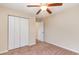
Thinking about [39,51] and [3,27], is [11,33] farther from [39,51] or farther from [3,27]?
[39,51]

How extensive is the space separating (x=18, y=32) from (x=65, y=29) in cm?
212

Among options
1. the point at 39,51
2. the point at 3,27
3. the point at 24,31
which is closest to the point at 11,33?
the point at 3,27

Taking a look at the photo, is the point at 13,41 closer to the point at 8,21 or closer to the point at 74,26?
the point at 8,21

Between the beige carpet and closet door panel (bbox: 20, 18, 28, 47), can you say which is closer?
the beige carpet

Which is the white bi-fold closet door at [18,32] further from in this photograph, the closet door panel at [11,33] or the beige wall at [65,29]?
the beige wall at [65,29]

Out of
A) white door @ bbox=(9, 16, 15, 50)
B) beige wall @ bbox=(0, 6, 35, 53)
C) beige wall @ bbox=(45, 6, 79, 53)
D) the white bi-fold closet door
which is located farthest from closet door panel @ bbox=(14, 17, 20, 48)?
beige wall @ bbox=(45, 6, 79, 53)

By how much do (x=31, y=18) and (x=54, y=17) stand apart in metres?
1.24

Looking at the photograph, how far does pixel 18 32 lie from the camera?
143 inches

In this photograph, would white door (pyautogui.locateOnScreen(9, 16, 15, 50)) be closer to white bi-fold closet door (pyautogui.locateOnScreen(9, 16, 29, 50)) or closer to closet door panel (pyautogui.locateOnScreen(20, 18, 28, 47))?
white bi-fold closet door (pyautogui.locateOnScreen(9, 16, 29, 50))

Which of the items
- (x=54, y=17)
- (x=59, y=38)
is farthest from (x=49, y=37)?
(x=54, y=17)

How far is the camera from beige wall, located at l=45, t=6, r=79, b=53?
3049mm

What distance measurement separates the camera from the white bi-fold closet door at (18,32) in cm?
328

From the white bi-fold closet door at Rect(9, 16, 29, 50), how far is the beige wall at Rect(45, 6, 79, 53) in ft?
4.69

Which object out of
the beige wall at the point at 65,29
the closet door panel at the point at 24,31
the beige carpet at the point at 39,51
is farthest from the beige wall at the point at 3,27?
the beige wall at the point at 65,29
